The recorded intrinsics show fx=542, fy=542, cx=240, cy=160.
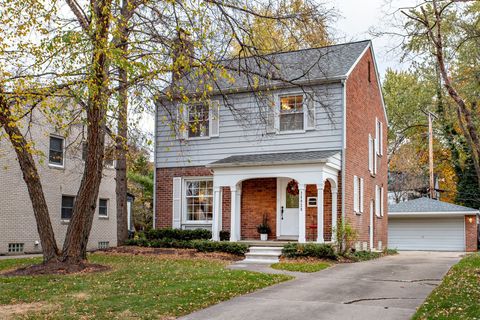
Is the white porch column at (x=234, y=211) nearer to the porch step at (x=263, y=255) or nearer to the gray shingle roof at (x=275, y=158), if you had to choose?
the gray shingle roof at (x=275, y=158)

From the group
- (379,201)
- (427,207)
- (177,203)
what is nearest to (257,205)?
(177,203)

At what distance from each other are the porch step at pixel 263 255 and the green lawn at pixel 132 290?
8.34 ft

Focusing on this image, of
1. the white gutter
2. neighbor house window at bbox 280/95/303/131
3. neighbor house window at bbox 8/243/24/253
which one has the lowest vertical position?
neighbor house window at bbox 8/243/24/253

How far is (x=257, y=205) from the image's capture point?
62.6 ft

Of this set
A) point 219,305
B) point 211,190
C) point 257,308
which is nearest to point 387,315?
point 257,308

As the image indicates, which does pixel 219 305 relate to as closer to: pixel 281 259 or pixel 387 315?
pixel 387 315

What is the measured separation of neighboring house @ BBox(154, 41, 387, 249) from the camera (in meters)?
17.4

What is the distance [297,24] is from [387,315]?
5.01 m

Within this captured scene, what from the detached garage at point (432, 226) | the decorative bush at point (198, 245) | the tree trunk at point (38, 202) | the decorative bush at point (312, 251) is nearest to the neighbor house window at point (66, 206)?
the decorative bush at point (198, 245)

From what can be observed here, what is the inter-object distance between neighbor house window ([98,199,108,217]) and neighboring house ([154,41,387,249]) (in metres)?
7.48

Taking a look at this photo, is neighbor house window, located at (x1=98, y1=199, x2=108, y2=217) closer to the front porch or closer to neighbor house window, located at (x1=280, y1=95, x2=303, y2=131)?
the front porch

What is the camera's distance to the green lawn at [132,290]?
7.98 metres

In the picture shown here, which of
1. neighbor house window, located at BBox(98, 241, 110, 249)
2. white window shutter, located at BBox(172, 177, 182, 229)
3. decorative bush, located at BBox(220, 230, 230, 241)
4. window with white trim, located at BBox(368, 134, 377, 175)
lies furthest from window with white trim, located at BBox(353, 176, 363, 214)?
neighbor house window, located at BBox(98, 241, 110, 249)

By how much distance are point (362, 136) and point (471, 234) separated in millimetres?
13270
